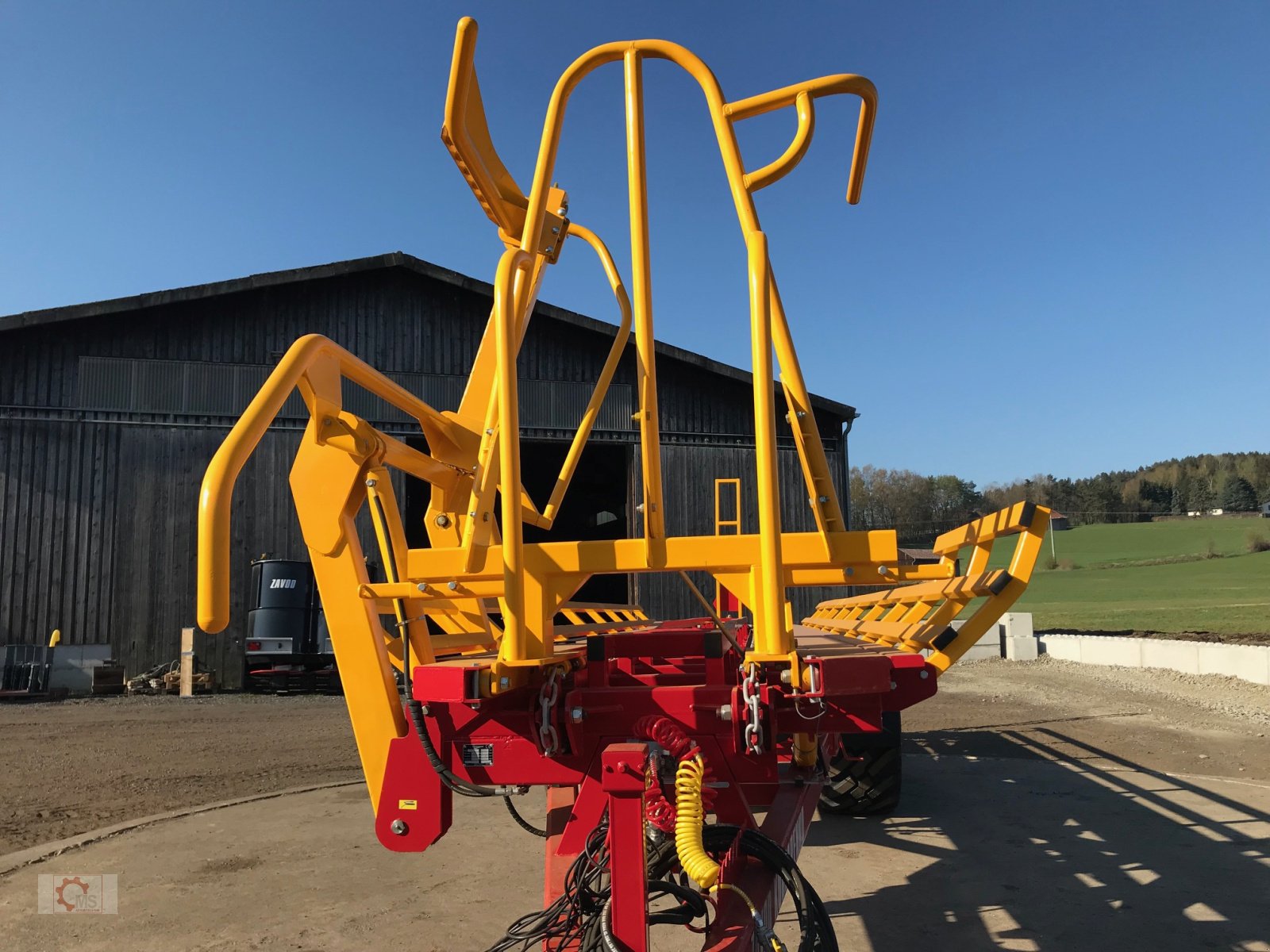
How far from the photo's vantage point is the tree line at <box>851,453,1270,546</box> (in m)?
64.2

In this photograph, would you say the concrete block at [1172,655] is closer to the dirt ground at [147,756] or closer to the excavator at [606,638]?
the dirt ground at [147,756]

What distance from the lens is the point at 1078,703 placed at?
38.8 feet

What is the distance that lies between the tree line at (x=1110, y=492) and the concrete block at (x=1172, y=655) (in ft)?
148

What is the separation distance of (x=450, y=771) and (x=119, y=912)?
9.23 ft

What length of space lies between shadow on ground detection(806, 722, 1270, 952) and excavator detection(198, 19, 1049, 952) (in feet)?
5.09

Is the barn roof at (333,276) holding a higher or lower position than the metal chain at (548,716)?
higher

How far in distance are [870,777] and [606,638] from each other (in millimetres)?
3438

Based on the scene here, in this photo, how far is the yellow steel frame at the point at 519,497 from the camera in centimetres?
252

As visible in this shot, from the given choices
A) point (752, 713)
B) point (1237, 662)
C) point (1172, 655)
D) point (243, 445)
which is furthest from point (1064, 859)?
point (1172, 655)

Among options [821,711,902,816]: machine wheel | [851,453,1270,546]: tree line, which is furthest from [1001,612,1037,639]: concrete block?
[851,453,1270,546]: tree line

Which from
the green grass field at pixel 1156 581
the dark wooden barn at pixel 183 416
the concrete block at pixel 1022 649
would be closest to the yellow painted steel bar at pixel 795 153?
the green grass field at pixel 1156 581

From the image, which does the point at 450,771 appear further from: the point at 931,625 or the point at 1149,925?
the point at 1149,925

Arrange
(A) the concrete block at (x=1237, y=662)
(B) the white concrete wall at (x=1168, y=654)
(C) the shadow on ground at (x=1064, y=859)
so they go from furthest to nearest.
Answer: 1. (B) the white concrete wall at (x=1168, y=654)
2. (A) the concrete block at (x=1237, y=662)
3. (C) the shadow on ground at (x=1064, y=859)

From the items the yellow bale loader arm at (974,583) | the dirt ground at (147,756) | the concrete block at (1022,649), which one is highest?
the yellow bale loader arm at (974,583)
